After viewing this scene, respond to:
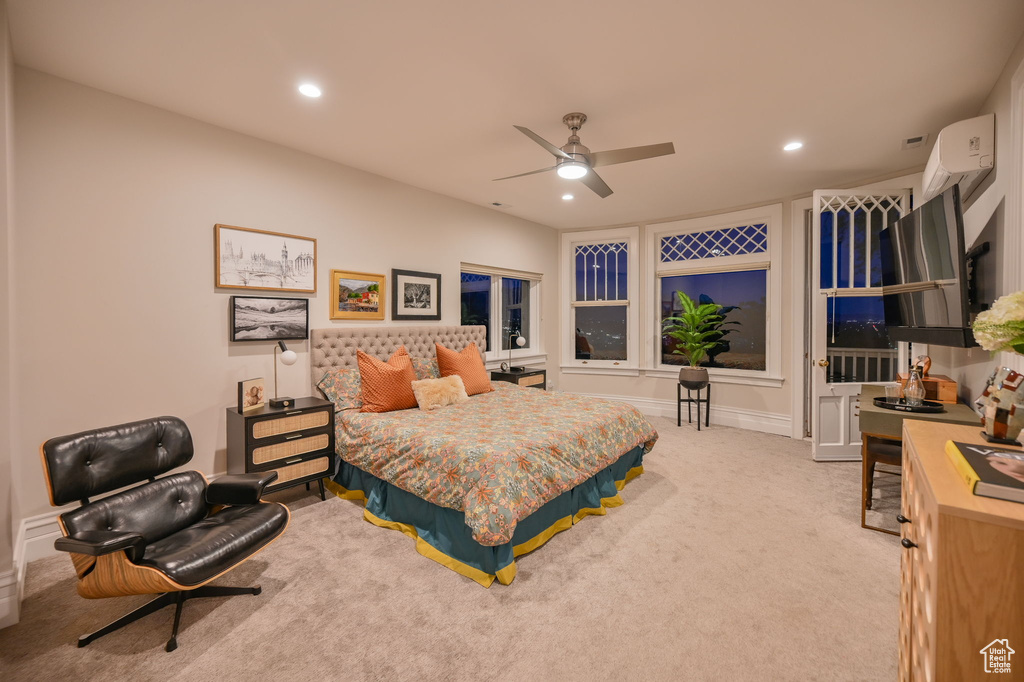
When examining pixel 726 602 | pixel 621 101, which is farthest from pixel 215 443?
pixel 621 101

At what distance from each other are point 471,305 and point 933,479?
488 cm

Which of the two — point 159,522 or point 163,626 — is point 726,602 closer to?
point 163,626

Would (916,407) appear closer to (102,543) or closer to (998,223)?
(998,223)

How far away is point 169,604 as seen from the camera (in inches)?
83.5

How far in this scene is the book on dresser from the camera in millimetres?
966

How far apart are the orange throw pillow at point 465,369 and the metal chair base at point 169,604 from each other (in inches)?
93.7

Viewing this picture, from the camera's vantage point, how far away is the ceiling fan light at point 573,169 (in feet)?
9.80

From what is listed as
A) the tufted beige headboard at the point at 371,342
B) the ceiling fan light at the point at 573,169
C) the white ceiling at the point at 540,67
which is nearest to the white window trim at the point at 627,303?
the tufted beige headboard at the point at 371,342

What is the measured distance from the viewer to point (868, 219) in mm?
4305

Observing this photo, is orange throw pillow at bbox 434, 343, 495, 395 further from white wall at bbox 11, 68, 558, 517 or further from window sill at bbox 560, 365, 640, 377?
window sill at bbox 560, 365, 640, 377

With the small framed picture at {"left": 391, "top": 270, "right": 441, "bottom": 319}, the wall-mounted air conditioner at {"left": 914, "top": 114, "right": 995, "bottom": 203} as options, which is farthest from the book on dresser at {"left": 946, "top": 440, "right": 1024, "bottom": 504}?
the small framed picture at {"left": 391, "top": 270, "right": 441, "bottom": 319}

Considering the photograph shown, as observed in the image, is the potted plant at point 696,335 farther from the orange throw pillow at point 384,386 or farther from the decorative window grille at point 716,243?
the orange throw pillow at point 384,386

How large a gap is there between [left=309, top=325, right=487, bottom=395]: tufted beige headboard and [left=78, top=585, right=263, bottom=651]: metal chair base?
5.96ft

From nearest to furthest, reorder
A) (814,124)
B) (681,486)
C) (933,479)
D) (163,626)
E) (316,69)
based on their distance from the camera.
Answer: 1. (933,479)
2. (163,626)
3. (316,69)
4. (814,124)
5. (681,486)
